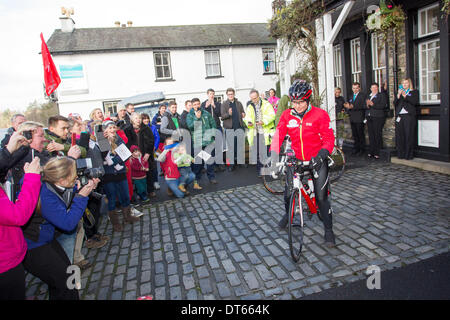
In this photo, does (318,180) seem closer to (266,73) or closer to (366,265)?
(366,265)

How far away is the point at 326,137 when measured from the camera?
12.8 ft

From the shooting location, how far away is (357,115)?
358 inches

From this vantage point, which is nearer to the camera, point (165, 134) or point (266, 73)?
point (165, 134)

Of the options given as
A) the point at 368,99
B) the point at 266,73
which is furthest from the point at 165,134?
the point at 266,73

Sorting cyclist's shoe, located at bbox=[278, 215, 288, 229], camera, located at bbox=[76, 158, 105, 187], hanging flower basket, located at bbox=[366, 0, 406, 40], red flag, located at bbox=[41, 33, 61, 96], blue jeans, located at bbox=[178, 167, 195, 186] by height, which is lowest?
cyclist's shoe, located at bbox=[278, 215, 288, 229]

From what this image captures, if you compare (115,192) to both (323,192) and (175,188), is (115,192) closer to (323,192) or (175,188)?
(175,188)

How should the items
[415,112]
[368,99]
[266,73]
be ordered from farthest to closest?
[266,73] → [368,99] → [415,112]

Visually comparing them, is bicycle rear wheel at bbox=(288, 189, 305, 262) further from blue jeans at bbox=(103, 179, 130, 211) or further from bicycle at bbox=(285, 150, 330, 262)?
blue jeans at bbox=(103, 179, 130, 211)

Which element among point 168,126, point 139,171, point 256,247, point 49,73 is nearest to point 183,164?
point 139,171

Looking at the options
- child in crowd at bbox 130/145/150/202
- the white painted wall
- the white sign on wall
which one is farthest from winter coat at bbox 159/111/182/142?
the white painted wall

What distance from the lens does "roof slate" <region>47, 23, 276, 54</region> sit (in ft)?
67.0

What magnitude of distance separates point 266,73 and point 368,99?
16.1 meters

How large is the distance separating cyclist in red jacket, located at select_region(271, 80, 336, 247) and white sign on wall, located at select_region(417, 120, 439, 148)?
4950 millimetres
